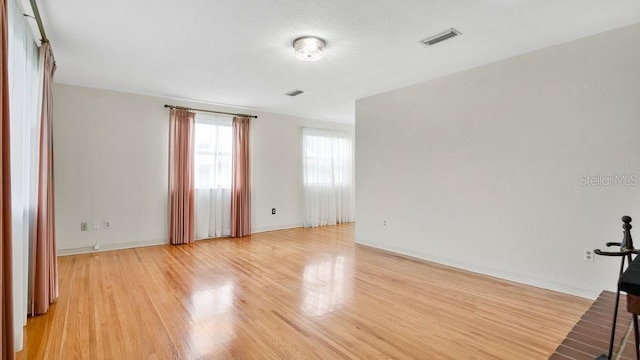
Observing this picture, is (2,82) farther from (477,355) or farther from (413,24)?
(477,355)

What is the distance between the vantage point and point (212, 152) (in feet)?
19.0

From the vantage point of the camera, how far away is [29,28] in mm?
2639

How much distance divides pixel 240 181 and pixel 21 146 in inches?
152

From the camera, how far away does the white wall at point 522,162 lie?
2.86 m

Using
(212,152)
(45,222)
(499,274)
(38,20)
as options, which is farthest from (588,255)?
(212,152)

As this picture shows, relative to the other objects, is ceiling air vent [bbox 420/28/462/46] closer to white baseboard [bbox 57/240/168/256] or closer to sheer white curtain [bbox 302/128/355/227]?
sheer white curtain [bbox 302/128/355/227]

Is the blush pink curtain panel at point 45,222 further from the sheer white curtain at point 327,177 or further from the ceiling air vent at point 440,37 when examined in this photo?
the sheer white curtain at point 327,177

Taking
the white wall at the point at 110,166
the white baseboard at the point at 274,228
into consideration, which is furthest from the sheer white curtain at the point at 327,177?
the white wall at the point at 110,166

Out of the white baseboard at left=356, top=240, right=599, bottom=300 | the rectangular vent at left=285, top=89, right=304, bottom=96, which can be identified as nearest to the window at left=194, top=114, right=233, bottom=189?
the rectangular vent at left=285, top=89, right=304, bottom=96

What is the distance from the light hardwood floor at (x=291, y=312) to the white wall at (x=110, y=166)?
0.68m

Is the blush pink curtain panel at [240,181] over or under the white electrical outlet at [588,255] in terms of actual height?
over

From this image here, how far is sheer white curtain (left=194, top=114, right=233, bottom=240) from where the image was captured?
567 centimetres

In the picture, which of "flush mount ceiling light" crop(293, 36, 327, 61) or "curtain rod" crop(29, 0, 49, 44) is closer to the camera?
"curtain rod" crop(29, 0, 49, 44)

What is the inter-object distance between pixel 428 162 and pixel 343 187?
3.53 meters
